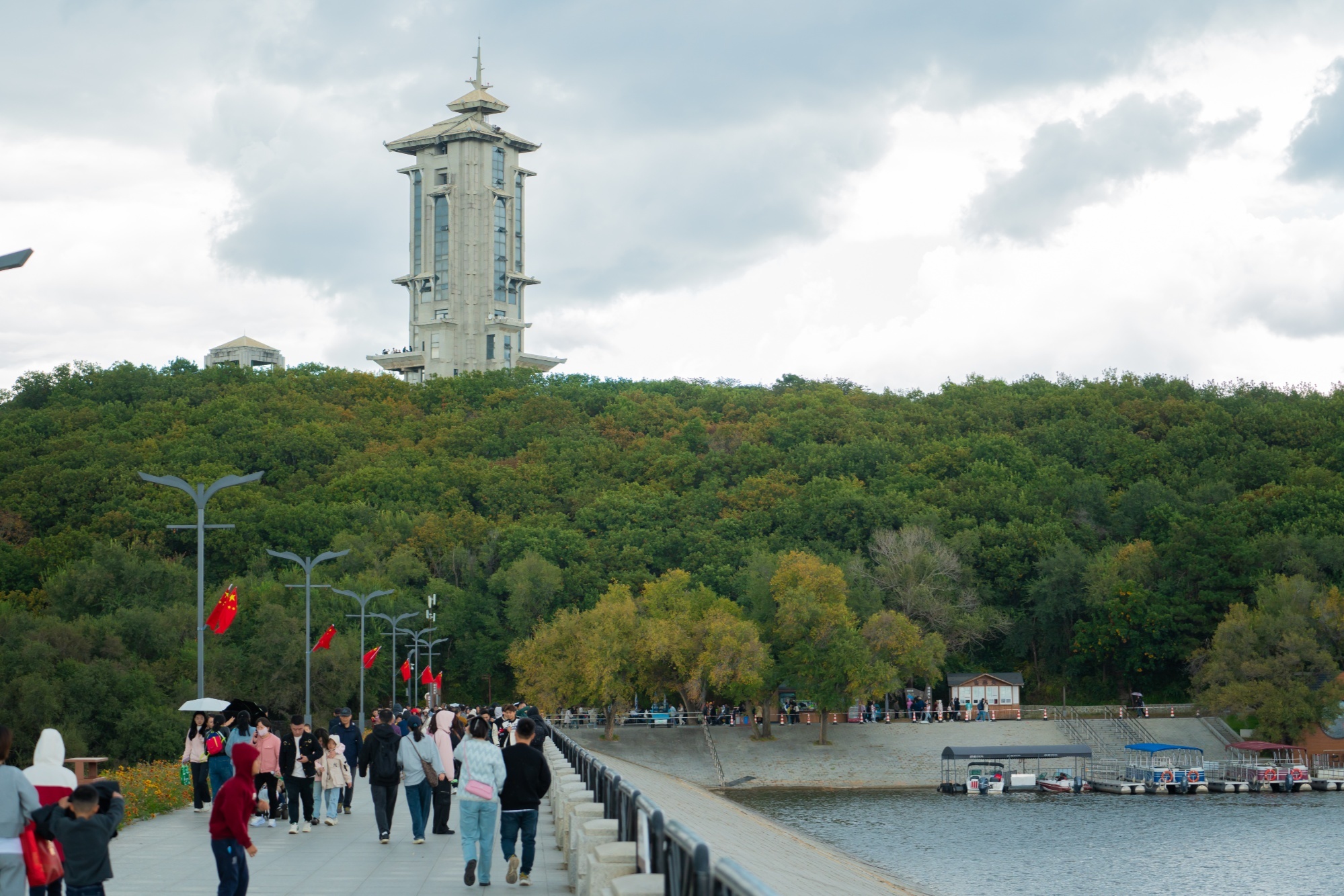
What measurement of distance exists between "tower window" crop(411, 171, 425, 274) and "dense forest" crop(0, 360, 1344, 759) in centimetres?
1737

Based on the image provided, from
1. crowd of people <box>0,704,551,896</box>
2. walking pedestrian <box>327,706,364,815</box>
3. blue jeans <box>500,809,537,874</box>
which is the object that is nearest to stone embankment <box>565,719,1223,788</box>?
crowd of people <box>0,704,551,896</box>

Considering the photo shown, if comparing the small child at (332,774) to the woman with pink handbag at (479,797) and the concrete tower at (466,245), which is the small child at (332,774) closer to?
the woman with pink handbag at (479,797)

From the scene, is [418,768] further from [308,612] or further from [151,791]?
[308,612]

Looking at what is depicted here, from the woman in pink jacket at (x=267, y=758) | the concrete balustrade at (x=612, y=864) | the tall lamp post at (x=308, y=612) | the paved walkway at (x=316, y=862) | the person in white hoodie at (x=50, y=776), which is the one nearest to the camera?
the person in white hoodie at (x=50, y=776)

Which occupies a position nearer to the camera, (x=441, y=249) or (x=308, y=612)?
(x=308, y=612)

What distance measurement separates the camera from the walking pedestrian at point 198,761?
2130 centimetres

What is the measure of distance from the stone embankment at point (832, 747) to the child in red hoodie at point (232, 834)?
4938 centimetres

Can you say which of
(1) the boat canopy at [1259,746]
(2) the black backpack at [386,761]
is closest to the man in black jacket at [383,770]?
(2) the black backpack at [386,761]

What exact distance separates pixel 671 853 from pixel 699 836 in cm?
1442

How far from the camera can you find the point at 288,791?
2020 cm

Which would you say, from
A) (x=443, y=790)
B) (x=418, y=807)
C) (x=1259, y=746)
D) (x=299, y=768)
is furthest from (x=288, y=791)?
(x=1259, y=746)

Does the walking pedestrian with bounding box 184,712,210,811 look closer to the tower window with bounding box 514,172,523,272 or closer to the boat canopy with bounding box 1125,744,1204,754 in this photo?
the boat canopy with bounding box 1125,744,1204,754

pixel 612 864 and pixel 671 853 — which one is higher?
pixel 671 853

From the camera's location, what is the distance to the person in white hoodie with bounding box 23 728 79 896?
11.3 meters
